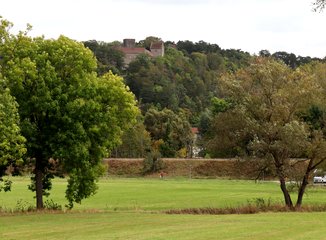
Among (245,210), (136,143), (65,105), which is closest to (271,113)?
(245,210)

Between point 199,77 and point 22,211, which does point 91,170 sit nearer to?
point 22,211

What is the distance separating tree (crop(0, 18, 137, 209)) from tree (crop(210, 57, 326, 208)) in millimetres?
6490

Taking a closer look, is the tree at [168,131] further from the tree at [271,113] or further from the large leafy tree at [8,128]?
the large leafy tree at [8,128]

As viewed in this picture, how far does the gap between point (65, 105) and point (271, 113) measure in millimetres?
12372

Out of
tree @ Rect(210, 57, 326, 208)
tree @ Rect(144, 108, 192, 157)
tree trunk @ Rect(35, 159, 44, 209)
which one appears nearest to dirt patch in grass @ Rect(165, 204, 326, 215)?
tree @ Rect(210, 57, 326, 208)

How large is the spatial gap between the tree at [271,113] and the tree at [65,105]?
21.3 feet

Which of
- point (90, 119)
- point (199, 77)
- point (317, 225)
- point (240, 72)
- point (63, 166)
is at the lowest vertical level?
point (317, 225)

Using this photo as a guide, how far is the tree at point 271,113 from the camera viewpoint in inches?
1575

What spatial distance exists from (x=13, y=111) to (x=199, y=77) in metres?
166

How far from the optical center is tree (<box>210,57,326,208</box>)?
131 feet

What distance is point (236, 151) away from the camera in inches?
1657

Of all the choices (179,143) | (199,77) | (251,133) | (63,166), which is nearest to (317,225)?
(251,133)

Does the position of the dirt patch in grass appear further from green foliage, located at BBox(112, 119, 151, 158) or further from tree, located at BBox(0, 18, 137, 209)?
green foliage, located at BBox(112, 119, 151, 158)

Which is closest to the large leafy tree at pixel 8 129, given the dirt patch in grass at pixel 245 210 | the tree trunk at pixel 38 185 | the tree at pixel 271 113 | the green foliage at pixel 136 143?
the tree trunk at pixel 38 185
